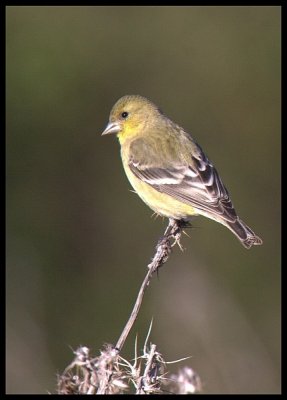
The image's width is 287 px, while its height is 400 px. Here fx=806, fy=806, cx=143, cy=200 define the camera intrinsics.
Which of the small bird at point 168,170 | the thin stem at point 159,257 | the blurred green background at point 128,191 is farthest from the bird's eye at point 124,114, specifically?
the blurred green background at point 128,191

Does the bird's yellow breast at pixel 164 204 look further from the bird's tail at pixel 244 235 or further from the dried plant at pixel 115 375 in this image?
the dried plant at pixel 115 375

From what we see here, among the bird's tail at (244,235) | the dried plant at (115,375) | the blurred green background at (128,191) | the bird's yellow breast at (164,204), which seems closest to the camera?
the dried plant at (115,375)

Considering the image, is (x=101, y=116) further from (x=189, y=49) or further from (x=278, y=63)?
(x=278, y=63)

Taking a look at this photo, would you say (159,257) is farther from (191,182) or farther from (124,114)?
(124,114)

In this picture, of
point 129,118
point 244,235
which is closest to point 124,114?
point 129,118

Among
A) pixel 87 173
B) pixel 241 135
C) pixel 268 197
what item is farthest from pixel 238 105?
pixel 87 173

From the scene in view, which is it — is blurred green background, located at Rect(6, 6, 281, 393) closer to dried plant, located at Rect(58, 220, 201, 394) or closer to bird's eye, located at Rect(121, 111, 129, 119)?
bird's eye, located at Rect(121, 111, 129, 119)
